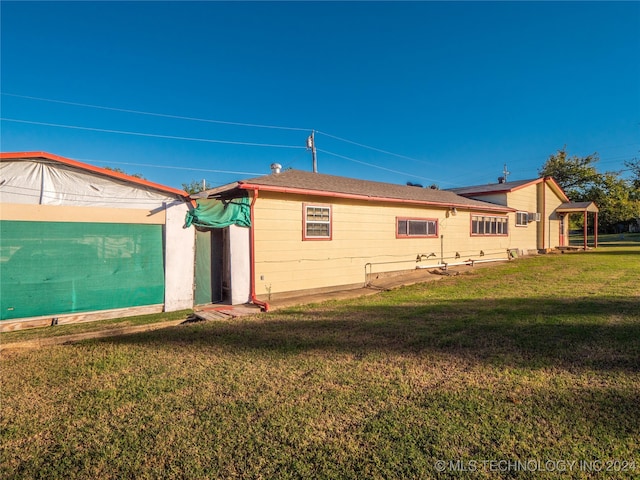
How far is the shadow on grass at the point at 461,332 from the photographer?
4.36 metres

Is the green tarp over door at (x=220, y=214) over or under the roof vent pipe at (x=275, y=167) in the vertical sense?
under

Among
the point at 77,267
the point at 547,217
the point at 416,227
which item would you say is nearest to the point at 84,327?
the point at 77,267

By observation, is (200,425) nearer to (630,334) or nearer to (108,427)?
(108,427)

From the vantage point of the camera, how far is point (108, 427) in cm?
290

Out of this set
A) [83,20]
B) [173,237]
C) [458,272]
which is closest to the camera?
[173,237]

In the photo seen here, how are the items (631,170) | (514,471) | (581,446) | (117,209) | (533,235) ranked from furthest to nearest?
1. (631,170)
2. (533,235)
3. (117,209)
4. (581,446)
5. (514,471)

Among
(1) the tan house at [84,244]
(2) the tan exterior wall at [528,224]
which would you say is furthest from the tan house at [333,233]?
(2) the tan exterior wall at [528,224]

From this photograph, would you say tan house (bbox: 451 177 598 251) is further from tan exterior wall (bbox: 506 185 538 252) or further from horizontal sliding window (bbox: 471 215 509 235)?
horizontal sliding window (bbox: 471 215 509 235)

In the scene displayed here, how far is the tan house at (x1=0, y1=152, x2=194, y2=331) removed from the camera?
6031 mm

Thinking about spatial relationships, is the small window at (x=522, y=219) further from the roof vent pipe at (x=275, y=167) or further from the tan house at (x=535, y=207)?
the roof vent pipe at (x=275, y=167)

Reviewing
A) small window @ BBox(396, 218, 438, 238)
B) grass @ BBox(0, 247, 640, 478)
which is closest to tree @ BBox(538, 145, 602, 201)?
small window @ BBox(396, 218, 438, 238)

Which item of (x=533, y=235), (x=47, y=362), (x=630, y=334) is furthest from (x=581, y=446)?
(x=533, y=235)

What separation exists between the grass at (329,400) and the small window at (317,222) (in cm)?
397

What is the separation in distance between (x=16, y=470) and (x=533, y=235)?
24.2 meters
